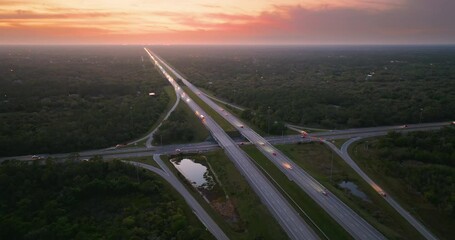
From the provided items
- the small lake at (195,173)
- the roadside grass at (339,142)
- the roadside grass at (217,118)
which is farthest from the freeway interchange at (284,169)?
the small lake at (195,173)

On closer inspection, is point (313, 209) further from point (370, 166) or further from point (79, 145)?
→ point (79, 145)

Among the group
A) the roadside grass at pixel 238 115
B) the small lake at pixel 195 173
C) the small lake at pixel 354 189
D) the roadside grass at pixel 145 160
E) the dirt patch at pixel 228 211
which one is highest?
the roadside grass at pixel 238 115

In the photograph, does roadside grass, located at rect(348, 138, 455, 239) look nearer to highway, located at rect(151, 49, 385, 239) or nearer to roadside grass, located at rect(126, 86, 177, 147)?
highway, located at rect(151, 49, 385, 239)

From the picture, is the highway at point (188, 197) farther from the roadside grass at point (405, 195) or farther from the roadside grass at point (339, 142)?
the roadside grass at point (339, 142)

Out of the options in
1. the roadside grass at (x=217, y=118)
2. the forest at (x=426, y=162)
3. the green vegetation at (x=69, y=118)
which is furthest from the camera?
the roadside grass at (x=217, y=118)

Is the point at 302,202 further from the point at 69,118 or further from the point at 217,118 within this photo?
the point at 69,118
